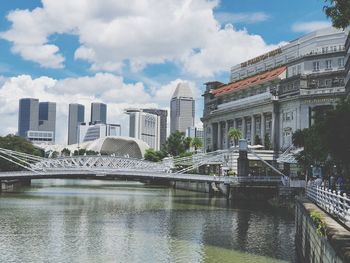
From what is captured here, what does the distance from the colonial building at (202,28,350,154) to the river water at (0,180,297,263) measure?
56999mm

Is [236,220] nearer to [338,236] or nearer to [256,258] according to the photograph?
[256,258]

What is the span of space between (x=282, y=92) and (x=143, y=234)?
9579cm

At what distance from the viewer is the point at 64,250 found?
42750mm

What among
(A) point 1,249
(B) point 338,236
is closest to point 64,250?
→ (A) point 1,249

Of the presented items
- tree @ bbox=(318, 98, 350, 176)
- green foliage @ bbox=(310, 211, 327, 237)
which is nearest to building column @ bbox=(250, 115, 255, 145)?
tree @ bbox=(318, 98, 350, 176)

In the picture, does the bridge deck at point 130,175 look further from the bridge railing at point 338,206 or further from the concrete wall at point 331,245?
the concrete wall at point 331,245

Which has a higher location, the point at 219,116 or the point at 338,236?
the point at 219,116

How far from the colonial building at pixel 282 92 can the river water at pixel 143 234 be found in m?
57.0

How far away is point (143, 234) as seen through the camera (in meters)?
52.1

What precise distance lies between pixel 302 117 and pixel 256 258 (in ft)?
308

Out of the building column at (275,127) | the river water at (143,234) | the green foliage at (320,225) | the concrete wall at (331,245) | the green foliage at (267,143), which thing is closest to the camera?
the concrete wall at (331,245)

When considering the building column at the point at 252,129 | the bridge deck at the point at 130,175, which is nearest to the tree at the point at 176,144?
the building column at the point at 252,129

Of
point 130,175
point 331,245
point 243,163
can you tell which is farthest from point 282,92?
point 331,245

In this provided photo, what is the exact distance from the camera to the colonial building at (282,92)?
128 meters
